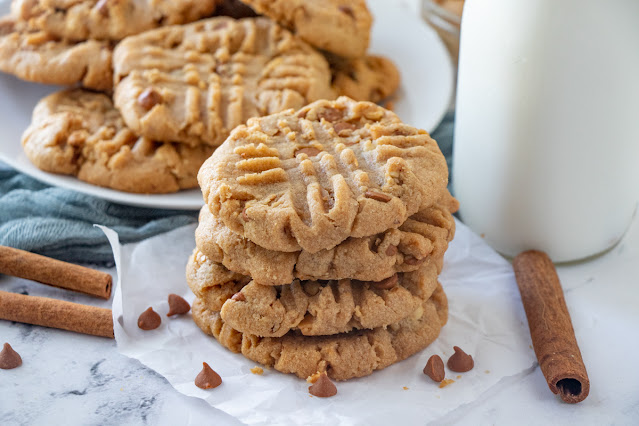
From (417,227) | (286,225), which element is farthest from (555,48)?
(286,225)

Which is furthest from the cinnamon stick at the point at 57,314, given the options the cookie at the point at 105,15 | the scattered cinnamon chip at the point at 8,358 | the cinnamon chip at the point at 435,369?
the cookie at the point at 105,15

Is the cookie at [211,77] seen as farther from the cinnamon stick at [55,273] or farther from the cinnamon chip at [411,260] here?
the cinnamon chip at [411,260]

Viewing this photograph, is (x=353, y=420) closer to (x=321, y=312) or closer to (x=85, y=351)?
(x=321, y=312)

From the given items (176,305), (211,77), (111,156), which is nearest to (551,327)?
(176,305)

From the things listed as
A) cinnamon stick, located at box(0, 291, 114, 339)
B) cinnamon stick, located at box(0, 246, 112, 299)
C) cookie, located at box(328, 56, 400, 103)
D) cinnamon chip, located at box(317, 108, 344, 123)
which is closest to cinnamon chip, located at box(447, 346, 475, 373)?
cinnamon chip, located at box(317, 108, 344, 123)

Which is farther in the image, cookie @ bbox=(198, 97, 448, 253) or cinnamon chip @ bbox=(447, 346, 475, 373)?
cinnamon chip @ bbox=(447, 346, 475, 373)

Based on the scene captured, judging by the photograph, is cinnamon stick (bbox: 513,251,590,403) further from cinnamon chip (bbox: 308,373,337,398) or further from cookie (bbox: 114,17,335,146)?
cookie (bbox: 114,17,335,146)
